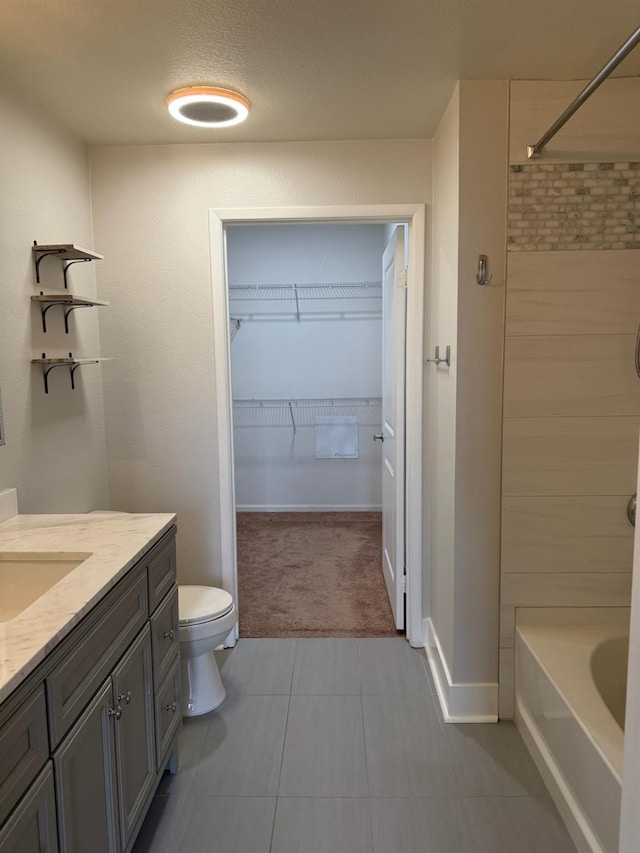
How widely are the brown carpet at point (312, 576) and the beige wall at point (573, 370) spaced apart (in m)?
1.14

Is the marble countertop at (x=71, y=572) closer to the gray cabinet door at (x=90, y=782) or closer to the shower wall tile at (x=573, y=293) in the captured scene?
the gray cabinet door at (x=90, y=782)

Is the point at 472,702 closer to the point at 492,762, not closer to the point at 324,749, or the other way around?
the point at 492,762

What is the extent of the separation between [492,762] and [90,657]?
4.87 feet

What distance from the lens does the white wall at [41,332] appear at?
194 cm

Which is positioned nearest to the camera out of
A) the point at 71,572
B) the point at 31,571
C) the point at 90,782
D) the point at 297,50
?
the point at 90,782

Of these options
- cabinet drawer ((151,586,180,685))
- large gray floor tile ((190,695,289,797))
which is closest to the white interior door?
large gray floor tile ((190,695,289,797))

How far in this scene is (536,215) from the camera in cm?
201

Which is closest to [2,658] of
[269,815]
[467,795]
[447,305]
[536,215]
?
[269,815]

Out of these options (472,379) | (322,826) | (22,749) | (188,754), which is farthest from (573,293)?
(188,754)

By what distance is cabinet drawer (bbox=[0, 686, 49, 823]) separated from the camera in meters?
0.94

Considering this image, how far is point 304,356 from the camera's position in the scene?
4.89 meters

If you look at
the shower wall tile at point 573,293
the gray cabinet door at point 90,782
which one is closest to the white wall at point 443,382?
the shower wall tile at point 573,293

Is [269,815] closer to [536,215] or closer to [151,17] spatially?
[536,215]

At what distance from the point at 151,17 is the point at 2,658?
1681 mm
